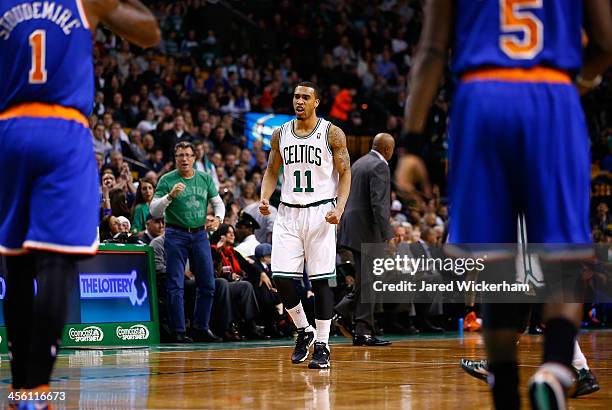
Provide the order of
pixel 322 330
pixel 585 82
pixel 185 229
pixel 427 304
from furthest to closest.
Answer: pixel 427 304, pixel 185 229, pixel 322 330, pixel 585 82

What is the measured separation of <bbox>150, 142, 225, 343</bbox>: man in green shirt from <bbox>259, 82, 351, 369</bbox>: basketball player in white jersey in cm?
320

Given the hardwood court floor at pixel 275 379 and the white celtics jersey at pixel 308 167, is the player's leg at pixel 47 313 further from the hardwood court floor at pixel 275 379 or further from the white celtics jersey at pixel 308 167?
the white celtics jersey at pixel 308 167

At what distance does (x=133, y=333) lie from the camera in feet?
39.6

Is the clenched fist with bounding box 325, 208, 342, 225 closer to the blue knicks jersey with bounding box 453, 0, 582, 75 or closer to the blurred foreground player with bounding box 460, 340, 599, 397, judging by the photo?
the blurred foreground player with bounding box 460, 340, 599, 397

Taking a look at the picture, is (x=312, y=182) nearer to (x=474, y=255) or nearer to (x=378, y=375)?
(x=378, y=375)

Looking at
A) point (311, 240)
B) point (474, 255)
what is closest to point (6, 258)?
point (474, 255)

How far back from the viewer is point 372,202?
1177 centimetres

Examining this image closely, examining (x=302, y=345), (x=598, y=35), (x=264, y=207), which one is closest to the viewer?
(x=598, y=35)

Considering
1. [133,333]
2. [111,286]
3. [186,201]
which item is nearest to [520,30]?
[186,201]

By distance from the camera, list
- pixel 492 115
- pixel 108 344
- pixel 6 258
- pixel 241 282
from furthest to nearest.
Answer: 1. pixel 241 282
2. pixel 108 344
3. pixel 6 258
4. pixel 492 115

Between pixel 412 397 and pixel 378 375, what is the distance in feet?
5.02

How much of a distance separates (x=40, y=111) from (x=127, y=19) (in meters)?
0.55

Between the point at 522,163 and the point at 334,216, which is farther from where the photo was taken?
the point at 334,216

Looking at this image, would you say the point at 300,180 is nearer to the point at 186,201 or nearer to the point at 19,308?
the point at 186,201
